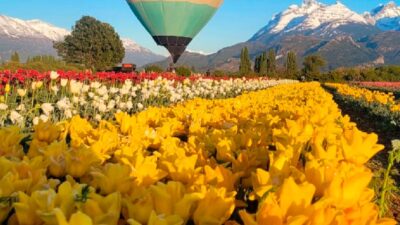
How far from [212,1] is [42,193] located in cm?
3346

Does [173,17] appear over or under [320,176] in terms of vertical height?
over

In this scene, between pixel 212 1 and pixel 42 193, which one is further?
pixel 212 1

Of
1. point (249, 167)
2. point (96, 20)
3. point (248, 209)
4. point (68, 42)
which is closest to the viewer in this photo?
point (248, 209)

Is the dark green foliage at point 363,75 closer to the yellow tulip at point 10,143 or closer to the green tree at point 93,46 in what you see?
the green tree at point 93,46

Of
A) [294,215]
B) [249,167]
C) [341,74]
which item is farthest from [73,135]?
[341,74]

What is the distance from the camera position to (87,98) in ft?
34.2

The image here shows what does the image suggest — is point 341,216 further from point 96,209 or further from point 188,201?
point 96,209

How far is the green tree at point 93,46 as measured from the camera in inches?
3605

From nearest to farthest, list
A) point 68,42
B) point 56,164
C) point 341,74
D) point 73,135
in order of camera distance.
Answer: point 56,164 < point 73,135 < point 341,74 < point 68,42

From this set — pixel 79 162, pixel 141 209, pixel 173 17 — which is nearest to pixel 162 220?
pixel 141 209

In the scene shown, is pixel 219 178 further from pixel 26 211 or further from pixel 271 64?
pixel 271 64

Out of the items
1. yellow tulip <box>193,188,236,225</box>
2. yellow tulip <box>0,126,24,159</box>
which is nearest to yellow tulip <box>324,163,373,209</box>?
yellow tulip <box>193,188,236,225</box>

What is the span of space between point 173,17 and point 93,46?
206 feet

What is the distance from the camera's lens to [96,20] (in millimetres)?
103750
